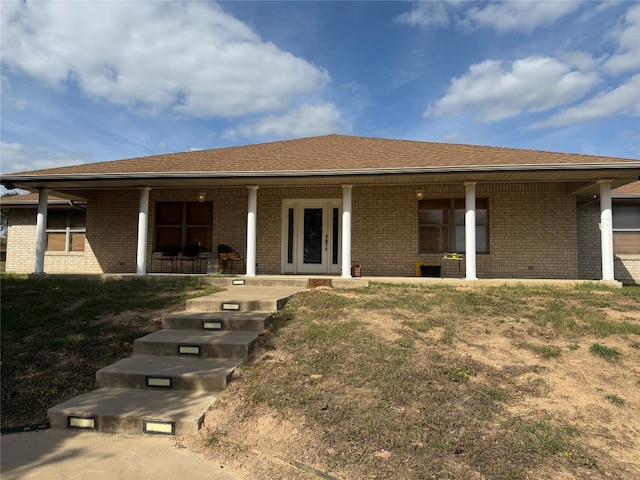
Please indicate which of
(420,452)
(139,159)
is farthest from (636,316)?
(139,159)

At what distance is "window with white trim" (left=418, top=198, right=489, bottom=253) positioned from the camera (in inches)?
467

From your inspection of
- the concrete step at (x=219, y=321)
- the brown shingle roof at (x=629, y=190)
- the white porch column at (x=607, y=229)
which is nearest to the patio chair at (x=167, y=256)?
the concrete step at (x=219, y=321)

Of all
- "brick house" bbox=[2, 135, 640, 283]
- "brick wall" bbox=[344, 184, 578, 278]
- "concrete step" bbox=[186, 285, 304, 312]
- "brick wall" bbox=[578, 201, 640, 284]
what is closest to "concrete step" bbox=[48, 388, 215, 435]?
"concrete step" bbox=[186, 285, 304, 312]

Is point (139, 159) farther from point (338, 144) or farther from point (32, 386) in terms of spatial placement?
point (32, 386)

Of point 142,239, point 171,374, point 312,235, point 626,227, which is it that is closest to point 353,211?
point 312,235

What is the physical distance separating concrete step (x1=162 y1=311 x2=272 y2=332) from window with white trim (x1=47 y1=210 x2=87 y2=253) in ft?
32.5

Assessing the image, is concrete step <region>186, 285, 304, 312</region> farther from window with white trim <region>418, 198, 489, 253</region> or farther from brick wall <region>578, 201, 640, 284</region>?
brick wall <region>578, 201, 640, 284</region>

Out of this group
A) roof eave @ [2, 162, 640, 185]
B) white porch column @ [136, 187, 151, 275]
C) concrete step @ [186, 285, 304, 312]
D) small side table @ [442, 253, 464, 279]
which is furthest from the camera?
white porch column @ [136, 187, 151, 275]

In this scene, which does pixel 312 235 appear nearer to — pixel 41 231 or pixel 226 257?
pixel 226 257

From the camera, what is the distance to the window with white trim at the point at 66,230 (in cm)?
1426

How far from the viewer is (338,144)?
14172 millimetres

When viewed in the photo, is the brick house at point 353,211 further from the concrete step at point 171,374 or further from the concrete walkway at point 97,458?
the concrete walkway at point 97,458

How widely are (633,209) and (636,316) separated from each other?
27.5 feet

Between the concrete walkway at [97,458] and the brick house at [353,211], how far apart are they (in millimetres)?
6985
